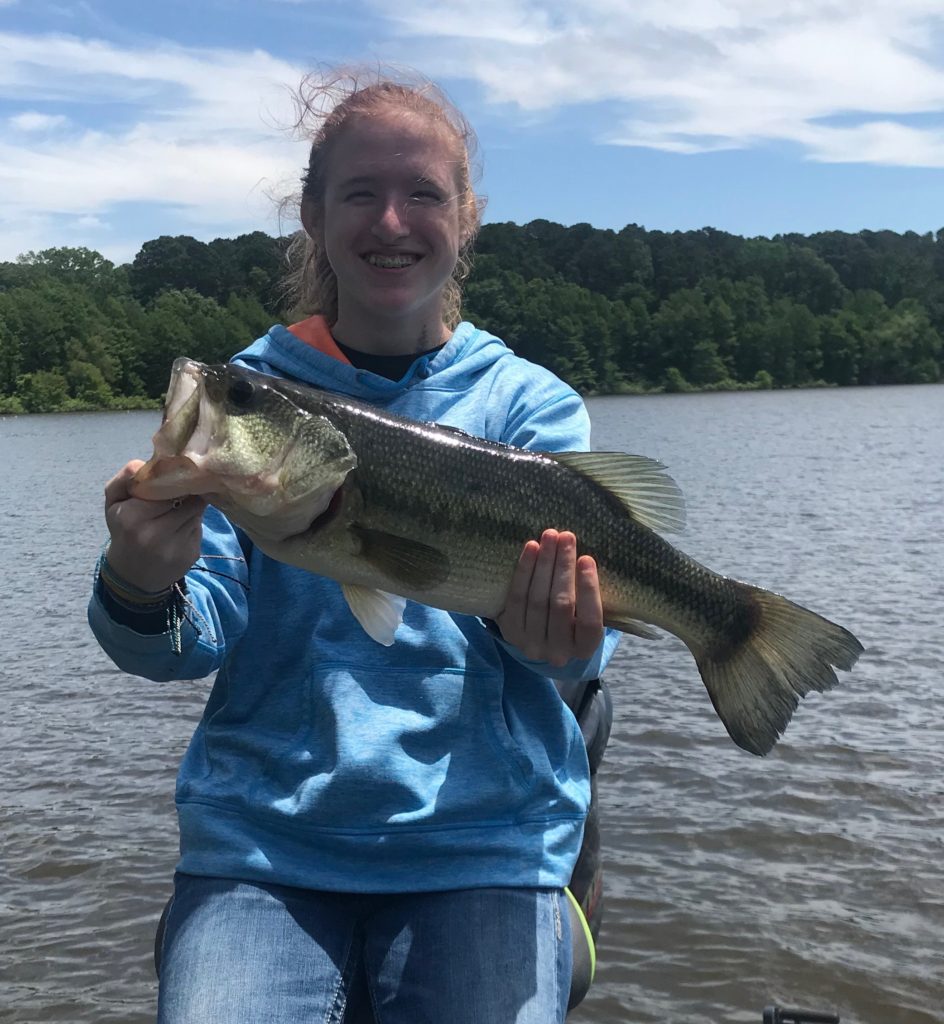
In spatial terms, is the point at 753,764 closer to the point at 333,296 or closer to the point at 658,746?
the point at 658,746

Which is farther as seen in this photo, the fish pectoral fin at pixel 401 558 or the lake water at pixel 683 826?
the lake water at pixel 683 826

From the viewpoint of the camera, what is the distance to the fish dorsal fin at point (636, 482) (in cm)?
309

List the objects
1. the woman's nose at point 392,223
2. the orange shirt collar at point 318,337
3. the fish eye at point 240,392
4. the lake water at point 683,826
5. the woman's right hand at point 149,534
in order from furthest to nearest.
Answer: the lake water at point 683,826 → the orange shirt collar at point 318,337 → the woman's nose at point 392,223 → the fish eye at point 240,392 → the woman's right hand at point 149,534

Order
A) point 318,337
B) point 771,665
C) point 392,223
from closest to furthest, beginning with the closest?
1. point 771,665
2. point 392,223
3. point 318,337

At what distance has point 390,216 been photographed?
3430 mm

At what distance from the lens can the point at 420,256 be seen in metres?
3.55

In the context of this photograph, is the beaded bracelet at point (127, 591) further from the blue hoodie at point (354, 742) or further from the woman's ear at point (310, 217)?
the woman's ear at point (310, 217)

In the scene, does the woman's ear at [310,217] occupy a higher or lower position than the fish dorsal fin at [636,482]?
higher

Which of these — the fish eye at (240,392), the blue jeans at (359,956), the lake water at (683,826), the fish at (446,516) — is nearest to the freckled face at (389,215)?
the fish at (446,516)

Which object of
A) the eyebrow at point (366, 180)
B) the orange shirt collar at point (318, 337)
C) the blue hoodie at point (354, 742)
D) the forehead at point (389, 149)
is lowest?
the blue hoodie at point (354, 742)

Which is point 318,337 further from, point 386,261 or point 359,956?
point 359,956

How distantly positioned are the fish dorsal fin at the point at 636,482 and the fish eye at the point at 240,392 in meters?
0.82

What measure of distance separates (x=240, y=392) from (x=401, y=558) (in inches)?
22.8

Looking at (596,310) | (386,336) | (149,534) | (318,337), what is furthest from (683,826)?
(596,310)
